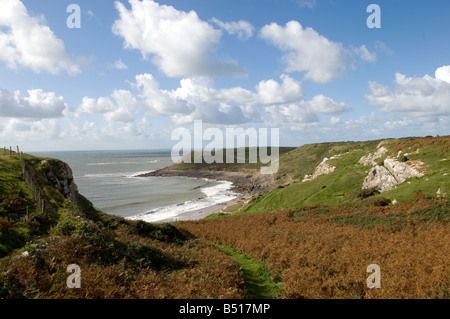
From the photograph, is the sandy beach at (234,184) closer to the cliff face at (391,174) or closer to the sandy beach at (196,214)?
the sandy beach at (196,214)

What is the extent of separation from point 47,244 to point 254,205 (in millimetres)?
42308

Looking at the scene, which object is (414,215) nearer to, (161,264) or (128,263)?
(161,264)

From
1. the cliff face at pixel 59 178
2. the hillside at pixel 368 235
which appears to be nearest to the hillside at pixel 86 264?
the hillside at pixel 368 235

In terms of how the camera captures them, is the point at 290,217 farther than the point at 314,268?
Yes

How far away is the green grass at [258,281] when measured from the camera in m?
12.7

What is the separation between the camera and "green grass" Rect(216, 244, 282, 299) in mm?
12668

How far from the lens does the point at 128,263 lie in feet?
42.2

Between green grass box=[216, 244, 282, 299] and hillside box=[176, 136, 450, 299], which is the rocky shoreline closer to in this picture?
hillside box=[176, 136, 450, 299]

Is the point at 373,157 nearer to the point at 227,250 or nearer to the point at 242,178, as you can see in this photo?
Result: the point at 227,250

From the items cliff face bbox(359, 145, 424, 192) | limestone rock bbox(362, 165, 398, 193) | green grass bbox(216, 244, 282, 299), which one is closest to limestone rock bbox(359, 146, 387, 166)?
cliff face bbox(359, 145, 424, 192)

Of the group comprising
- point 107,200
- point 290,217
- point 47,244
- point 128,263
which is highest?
point 47,244

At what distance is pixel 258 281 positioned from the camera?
47.8ft
